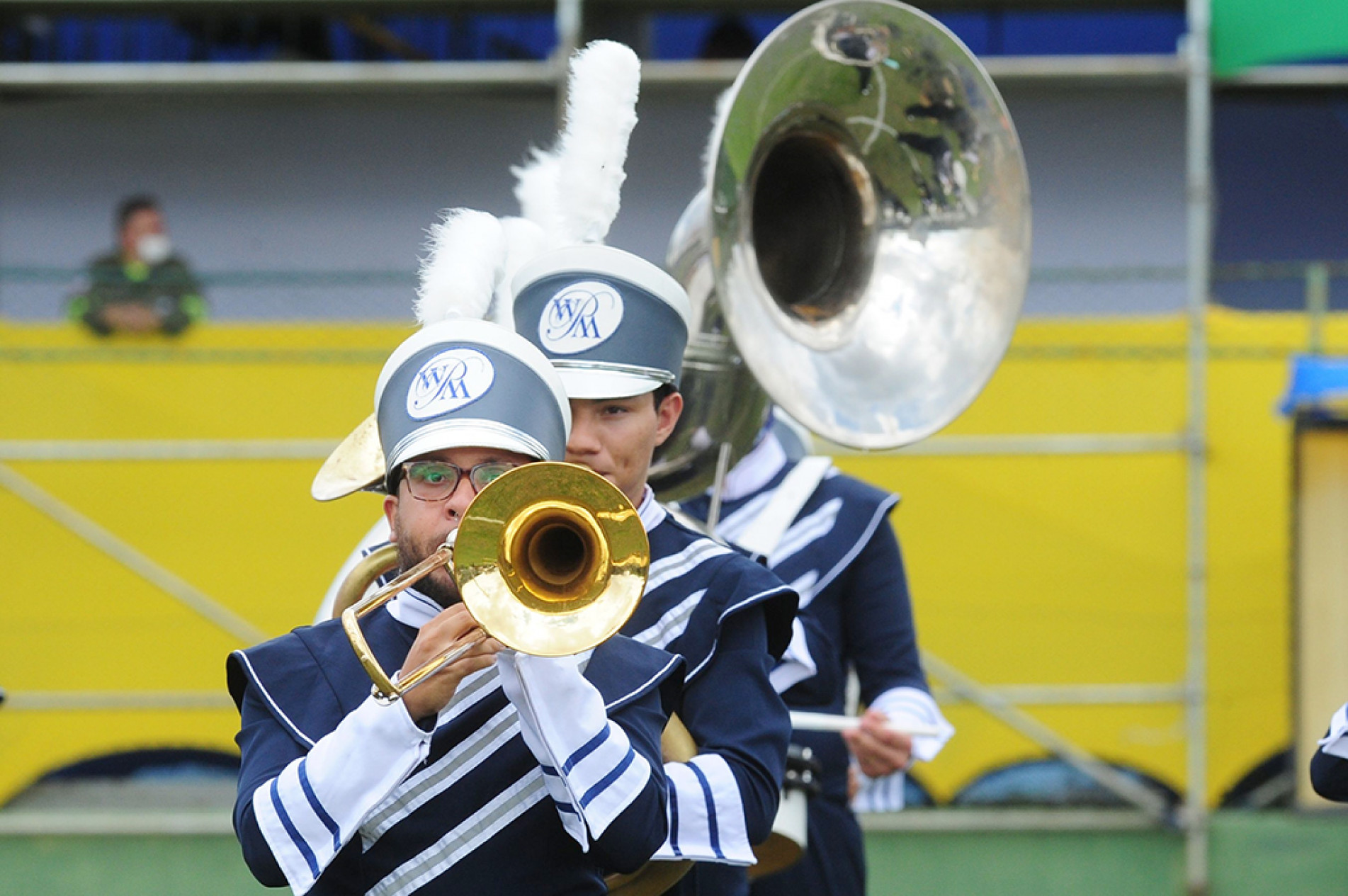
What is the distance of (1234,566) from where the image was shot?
631 cm

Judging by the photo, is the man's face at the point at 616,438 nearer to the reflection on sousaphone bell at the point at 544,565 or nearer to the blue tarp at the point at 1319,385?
the reflection on sousaphone bell at the point at 544,565

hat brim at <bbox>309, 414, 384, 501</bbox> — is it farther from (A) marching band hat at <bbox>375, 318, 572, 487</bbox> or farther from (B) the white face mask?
(B) the white face mask

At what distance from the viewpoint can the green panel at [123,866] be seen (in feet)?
20.8

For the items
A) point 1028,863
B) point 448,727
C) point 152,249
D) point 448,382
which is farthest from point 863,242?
point 152,249

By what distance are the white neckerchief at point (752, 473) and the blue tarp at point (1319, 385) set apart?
2.85m

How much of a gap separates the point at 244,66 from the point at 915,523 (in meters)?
2.74

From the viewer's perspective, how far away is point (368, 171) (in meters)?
8.33

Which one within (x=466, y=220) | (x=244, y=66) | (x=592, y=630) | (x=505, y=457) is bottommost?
(x=592, y=630)

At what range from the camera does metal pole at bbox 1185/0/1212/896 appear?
6.18m

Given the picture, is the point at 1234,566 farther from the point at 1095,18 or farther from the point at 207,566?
the point at 207,566

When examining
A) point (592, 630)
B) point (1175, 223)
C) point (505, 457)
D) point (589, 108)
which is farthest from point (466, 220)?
point (1175, 223)

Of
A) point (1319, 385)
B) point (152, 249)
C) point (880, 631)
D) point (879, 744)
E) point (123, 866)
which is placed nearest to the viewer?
point (879, 744)

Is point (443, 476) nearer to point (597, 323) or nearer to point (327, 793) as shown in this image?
point (327, 793)

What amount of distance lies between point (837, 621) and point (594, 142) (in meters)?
1.30
